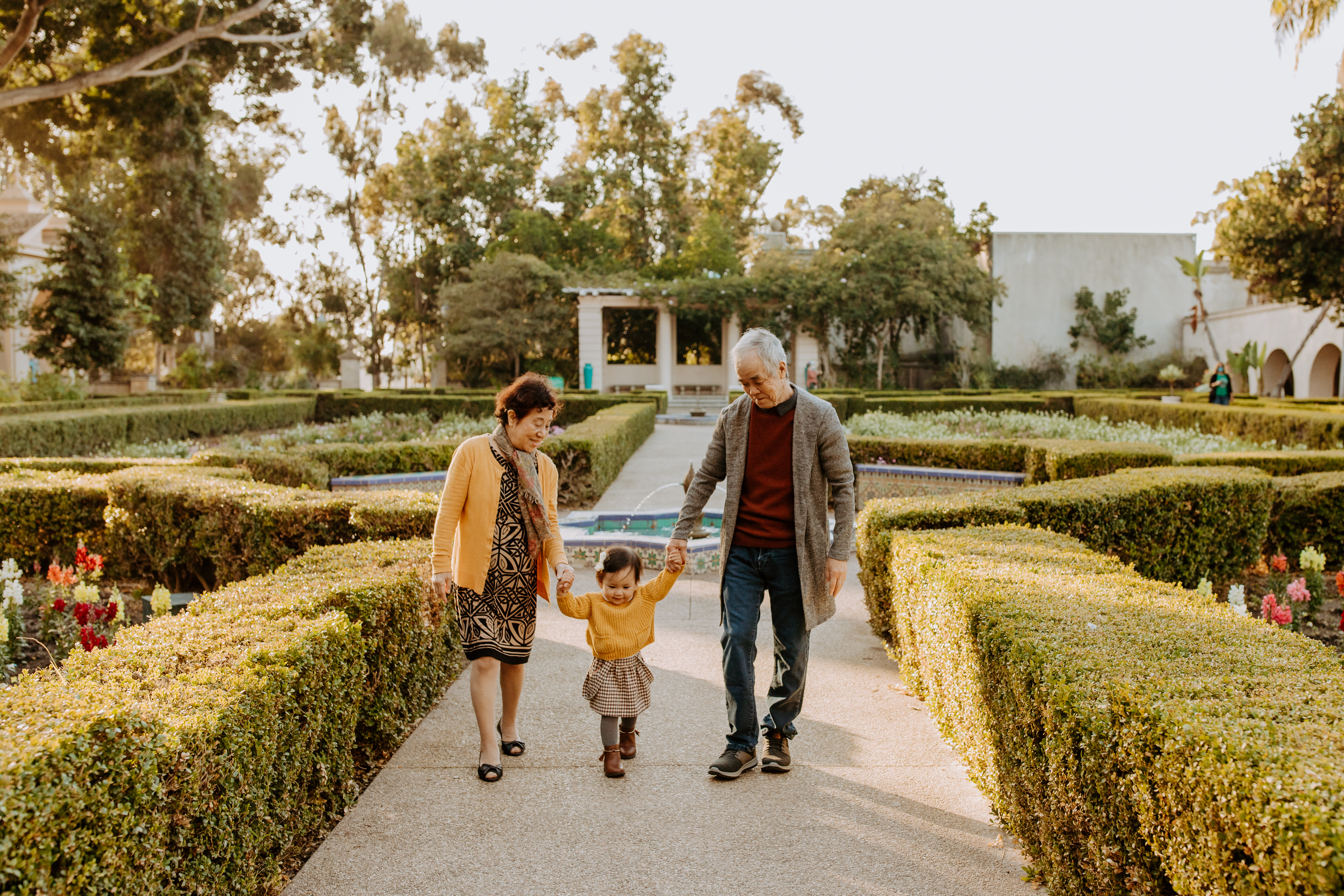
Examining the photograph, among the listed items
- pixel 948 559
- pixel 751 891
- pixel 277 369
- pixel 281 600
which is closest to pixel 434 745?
pixel 281 600

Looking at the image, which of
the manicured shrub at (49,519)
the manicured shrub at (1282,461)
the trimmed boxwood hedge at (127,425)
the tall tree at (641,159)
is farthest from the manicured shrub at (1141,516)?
the tall tree at (641,159)

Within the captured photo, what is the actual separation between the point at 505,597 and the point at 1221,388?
17910 millimetres

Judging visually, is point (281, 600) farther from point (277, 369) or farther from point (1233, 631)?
point (277, 369)

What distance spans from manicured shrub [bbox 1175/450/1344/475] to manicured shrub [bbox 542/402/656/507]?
6102mm

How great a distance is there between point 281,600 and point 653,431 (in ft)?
61.7

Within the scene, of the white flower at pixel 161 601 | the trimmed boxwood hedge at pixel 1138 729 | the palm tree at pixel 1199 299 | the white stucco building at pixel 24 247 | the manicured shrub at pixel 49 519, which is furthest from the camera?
the palm tree at pixel 1199 299

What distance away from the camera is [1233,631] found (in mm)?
2902

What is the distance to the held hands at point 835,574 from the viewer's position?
11.5ft

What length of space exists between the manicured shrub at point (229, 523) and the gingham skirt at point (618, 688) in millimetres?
2258

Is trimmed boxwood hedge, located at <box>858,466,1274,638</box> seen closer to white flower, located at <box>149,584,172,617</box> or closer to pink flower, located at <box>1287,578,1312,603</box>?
pink flower, located at <box>1287,578,1312,603</box>

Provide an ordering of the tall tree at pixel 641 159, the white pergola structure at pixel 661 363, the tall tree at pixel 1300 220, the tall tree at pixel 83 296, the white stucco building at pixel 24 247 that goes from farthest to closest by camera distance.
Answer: the tall tree at pixel 641 159
the white pergola structure at pixel 661 363
the white stucco building at pixel 24 247
the tall tree at pixel 83 296
the tall tree at pixel 1300 220

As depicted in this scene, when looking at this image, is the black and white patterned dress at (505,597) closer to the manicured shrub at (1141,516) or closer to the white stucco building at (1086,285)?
the manicured shrub at (1141,516)

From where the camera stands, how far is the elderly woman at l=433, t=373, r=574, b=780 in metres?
3.53

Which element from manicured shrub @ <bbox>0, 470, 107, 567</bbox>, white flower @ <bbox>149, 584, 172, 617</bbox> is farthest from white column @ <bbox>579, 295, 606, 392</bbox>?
white flower @ <bbox>149, 584, 172, 617</bbox>
